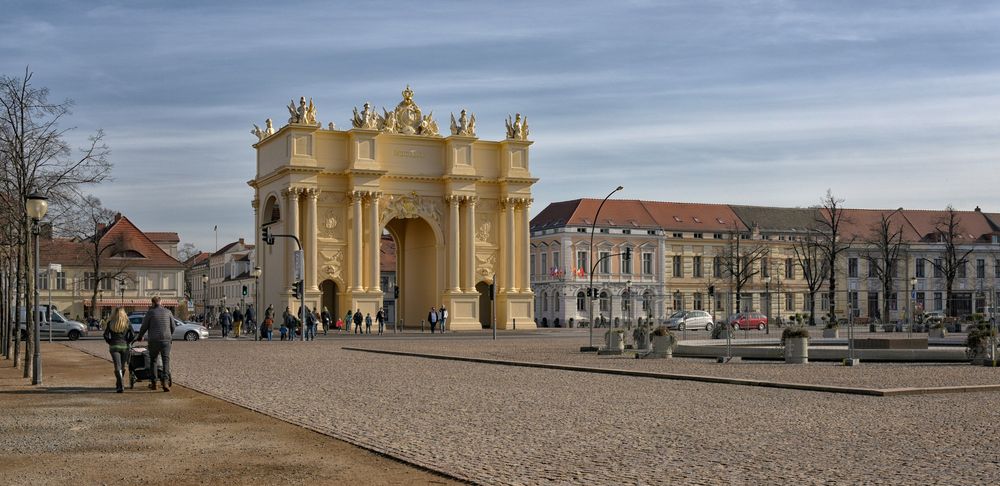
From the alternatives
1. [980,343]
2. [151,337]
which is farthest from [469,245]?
[151,337]

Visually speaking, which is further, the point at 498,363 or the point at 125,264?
the point at 125,264

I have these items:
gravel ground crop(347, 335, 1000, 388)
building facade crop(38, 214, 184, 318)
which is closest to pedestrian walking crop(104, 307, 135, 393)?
gravel ground crop(347, 335, 1000, 388)

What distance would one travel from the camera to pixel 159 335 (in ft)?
71.4

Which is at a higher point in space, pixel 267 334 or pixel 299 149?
pixel 299 149

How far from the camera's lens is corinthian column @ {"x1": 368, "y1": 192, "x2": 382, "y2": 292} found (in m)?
70.1

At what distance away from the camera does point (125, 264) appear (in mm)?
99125

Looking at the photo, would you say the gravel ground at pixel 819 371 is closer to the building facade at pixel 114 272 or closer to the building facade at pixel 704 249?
the building facade at pixel 704 249

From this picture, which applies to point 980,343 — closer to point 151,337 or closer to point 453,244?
point 151,337

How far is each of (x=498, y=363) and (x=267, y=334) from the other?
26.2 meters

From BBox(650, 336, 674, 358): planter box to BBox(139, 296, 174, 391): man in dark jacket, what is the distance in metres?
16.4

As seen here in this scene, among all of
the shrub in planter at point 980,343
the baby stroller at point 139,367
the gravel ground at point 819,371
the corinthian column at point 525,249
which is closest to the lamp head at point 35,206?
the baby stroller at point 139,367

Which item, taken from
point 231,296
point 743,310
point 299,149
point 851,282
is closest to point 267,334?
point 299,149

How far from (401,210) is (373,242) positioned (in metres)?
2.85

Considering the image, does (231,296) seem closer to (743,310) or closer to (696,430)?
(743,310)
